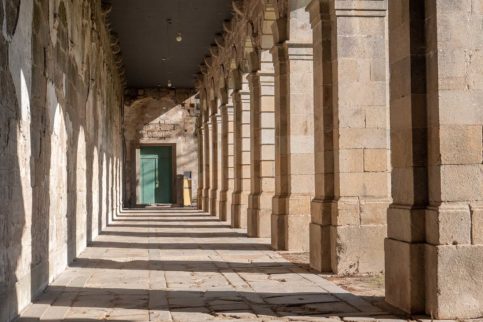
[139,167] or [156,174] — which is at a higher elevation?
[139,167]

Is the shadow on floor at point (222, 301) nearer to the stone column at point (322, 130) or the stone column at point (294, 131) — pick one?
the stone column at point (322, 130)

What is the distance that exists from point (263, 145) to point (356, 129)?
15.2 ft

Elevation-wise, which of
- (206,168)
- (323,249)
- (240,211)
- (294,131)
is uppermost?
(294,131)

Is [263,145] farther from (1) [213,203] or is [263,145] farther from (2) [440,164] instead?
(1) [213,203]

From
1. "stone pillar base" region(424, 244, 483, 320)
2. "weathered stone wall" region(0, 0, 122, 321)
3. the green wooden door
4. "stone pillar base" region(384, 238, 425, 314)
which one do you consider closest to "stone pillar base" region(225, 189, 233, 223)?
"weathered stone wall" region(0, 0, 122, 321)

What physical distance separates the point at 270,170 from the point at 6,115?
304 inches

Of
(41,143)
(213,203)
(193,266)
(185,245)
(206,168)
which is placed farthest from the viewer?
(206,168)

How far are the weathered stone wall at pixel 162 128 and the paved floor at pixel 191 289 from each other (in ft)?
55.6

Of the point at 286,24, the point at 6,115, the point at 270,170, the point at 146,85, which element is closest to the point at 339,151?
the point at 286,24

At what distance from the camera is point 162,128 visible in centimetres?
2795

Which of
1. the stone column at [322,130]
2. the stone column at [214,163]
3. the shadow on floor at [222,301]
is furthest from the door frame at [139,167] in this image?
the shadow on floor at [222,301]

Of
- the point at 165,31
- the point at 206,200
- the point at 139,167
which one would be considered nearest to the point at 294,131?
the point at 165,31

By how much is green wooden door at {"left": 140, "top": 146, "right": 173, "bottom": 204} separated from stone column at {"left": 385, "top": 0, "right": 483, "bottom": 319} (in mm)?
23415

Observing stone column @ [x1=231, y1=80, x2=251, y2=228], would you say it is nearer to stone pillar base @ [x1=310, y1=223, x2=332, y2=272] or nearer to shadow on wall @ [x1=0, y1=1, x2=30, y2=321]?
stone pillar base @ [x1=310, y1=223, x2=332, y2=272]
